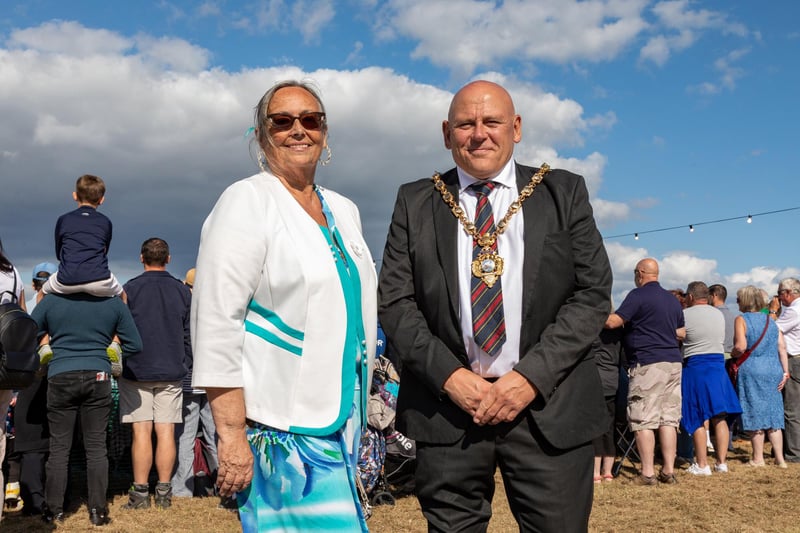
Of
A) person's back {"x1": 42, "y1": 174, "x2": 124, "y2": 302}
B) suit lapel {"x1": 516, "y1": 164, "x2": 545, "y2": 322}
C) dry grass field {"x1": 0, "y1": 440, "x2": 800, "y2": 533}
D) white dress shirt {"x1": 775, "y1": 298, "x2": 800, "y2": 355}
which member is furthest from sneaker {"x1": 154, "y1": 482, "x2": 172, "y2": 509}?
white dress shirt {"x1": 775, "y1": 298, "x2": 800, "y2": 355}

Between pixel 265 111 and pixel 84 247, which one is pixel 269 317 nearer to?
pixel 265 111

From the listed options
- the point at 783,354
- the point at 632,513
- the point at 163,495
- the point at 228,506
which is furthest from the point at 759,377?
the point at 163,495

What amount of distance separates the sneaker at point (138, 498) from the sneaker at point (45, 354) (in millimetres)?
1419

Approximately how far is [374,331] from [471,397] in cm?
39

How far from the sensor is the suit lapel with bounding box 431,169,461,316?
247 cm

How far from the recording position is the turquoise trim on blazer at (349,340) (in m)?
2.20

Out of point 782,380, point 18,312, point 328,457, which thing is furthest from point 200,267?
point 782,380

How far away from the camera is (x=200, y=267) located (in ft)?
7.01

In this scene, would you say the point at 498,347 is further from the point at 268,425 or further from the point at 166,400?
the point at 166,400

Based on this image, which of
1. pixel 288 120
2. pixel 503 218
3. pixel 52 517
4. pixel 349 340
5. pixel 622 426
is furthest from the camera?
pixel 622 426

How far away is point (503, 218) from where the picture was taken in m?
2.50

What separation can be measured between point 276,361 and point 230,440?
26 cm

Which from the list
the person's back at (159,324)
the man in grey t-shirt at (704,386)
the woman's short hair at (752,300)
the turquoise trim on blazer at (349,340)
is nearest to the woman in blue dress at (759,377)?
the woman's short hair at (752,300)

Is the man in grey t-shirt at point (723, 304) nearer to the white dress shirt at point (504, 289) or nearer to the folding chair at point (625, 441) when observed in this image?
the folding chair at point (625, 441)
